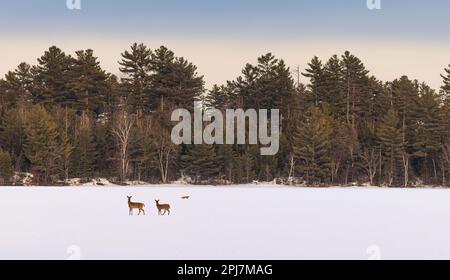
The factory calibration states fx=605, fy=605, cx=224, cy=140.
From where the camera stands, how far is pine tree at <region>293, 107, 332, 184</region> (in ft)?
134

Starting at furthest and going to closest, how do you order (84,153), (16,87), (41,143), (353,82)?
(16,87) < (353,82) < (84,153) < (41,143)

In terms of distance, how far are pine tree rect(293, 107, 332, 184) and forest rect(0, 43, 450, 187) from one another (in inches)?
3.1

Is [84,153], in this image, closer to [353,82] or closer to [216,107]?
[216,107]

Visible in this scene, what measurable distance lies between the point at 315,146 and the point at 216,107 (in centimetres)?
938

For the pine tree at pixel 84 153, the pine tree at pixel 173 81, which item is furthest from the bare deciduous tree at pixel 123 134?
the pine tree at pixel 173 81

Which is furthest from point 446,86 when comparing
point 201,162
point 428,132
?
point 201,162

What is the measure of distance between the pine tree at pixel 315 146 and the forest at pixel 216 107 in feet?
0.26

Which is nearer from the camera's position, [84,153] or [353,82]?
[84,153]

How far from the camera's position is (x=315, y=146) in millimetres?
41188

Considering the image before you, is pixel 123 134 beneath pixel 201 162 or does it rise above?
above

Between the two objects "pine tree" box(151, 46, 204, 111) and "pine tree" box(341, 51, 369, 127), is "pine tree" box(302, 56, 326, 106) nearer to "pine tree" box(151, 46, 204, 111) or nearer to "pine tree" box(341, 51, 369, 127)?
"pine tree" box(341, 51, 369, 127)


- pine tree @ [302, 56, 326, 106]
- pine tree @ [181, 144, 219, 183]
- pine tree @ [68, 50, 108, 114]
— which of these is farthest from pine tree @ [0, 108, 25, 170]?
pine tree @ [302, 56, 326, 106]

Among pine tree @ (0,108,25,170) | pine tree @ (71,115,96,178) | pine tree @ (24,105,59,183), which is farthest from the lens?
pine tree @ (0,108,25,170)

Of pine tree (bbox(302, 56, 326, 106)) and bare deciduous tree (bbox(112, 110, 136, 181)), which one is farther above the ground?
pine tree (bbox(302, 56, 326, 106))
